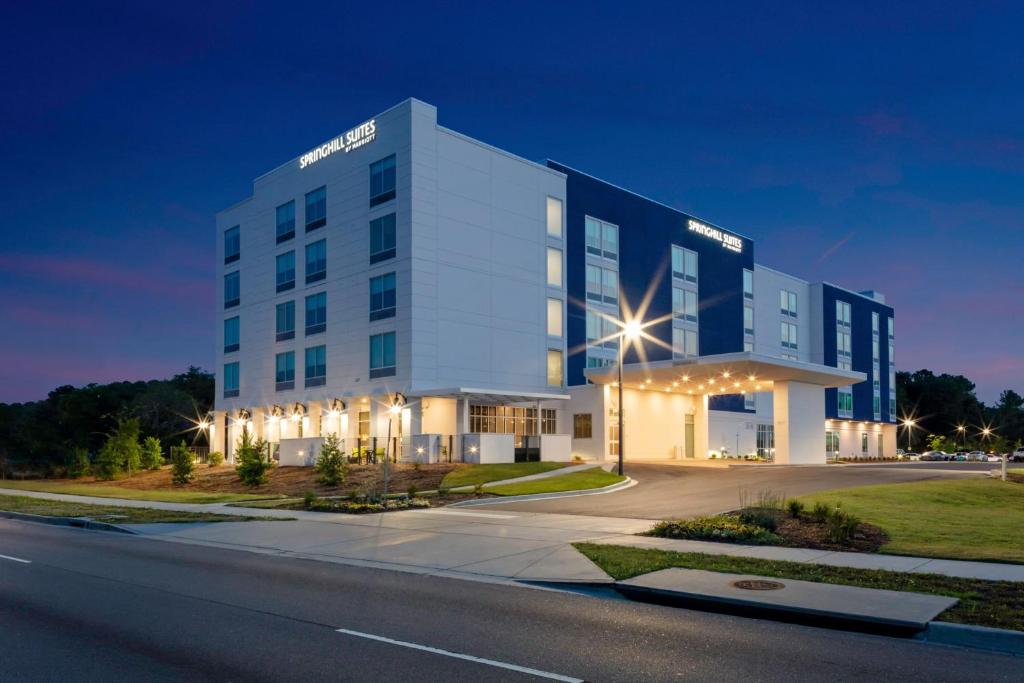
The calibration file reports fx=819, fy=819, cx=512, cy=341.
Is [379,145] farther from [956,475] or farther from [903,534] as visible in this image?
[903,534]

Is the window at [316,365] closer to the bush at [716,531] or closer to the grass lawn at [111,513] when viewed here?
the grass lawn at [111,513]

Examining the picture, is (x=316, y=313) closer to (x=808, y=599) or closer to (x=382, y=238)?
(x=382, y=238)

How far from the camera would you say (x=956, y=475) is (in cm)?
3778

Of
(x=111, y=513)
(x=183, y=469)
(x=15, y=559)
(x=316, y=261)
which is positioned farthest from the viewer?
(x=316, y=261)

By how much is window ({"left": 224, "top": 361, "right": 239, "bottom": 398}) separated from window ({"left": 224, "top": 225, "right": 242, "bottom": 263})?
8140 millimetres

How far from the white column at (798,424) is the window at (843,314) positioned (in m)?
45.7

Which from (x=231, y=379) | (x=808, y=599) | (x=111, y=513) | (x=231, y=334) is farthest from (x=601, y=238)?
(x=808, y=599)

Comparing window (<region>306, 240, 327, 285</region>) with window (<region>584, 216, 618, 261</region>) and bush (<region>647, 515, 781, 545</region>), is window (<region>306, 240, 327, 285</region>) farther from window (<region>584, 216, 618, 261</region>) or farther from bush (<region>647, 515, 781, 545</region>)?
bush (<region>647, 515, 781, 545</region>)

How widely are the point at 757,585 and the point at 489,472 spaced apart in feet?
82.0

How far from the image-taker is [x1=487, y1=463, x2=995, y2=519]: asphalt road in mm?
23250

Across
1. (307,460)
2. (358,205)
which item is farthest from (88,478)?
(358,205)

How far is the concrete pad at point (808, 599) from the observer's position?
9453 mm

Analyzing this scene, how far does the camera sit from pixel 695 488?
29562 millimetres

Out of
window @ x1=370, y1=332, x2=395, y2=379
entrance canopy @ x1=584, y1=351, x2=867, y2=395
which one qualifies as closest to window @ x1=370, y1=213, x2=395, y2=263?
window @ x1=370, y1=332, x2=395, y2=379
